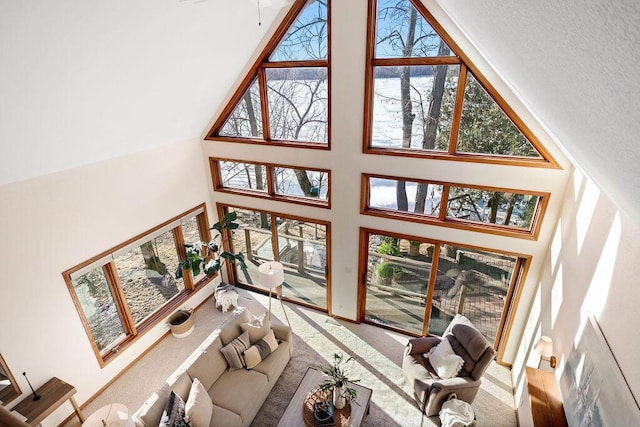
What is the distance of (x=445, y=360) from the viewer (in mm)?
4598

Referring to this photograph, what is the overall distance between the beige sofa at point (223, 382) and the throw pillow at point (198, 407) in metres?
0.17

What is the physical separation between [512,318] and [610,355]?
8.20 ft

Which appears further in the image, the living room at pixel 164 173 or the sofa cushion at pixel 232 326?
the sofa cushion at pixel 232 326

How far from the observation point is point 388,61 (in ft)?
14.7

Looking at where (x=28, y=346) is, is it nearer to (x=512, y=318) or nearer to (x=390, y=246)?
(x=390, y=246)

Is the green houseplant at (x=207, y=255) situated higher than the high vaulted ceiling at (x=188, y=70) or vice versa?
the high vaulted ceiling at (x=188, y=70)

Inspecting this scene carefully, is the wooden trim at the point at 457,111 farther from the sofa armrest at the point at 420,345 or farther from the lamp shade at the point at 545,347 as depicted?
the sofa armrest at the point at 420,345

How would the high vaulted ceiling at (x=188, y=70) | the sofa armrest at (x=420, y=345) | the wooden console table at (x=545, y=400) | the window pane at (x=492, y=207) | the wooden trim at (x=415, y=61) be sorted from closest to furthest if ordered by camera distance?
the high vaulted ceiling at (x=188, y=70), the wooden console table at (x=545, y=400), the wooden trim at (x=415, y=61), the window pane at (x=492, y=207), the sofa armrest at (x=420, y=345)

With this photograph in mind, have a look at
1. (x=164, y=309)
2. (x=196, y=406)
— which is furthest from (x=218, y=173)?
(x=196, y=406)

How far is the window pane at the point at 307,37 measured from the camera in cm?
466

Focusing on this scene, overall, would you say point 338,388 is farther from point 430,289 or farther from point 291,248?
point 291,248

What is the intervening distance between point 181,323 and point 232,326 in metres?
1.44

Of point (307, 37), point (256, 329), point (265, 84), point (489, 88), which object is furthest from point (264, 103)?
point (256, 329)

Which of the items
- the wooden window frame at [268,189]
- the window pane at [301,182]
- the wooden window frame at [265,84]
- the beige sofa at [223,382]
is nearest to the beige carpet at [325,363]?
the beige sofa at [223,382]
